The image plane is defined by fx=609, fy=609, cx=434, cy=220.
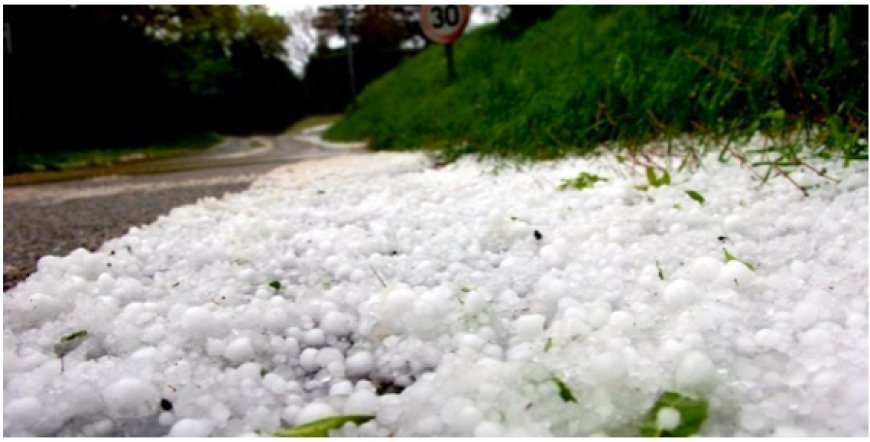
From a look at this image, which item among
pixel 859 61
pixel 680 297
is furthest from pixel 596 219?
pixel 859 61

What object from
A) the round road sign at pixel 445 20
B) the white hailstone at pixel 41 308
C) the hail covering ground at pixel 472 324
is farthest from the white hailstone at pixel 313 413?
the round road sign at pixel 445 20

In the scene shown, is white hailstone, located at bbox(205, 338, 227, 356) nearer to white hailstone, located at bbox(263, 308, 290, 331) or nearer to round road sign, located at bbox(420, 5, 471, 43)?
white hailstone, located at bbox(263, 308, 290, 331)

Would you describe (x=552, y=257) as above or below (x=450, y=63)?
below

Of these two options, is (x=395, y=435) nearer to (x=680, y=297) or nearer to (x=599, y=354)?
(x=599, y=354)

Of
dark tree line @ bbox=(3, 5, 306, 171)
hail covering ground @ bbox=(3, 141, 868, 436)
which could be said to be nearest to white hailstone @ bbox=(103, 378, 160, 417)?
hail covering ground @ bbox=(3, 141, 868, 436)

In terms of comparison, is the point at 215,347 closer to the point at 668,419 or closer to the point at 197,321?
the point at 197,321

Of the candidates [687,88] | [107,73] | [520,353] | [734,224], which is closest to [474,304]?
[520,353]
